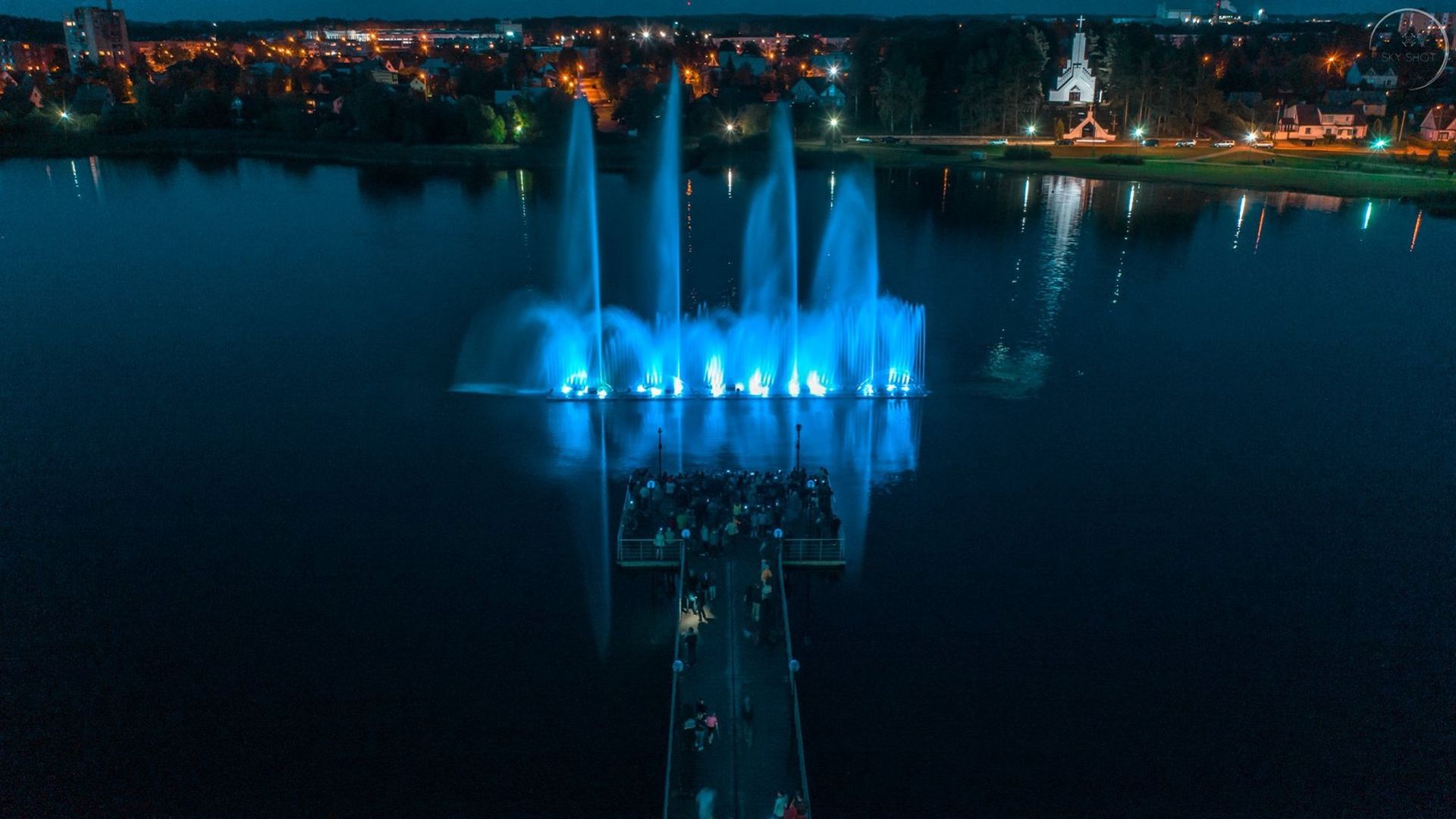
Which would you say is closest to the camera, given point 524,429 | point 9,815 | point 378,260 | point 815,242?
point 9,815

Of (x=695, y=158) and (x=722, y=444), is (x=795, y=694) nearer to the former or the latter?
(x=722, y=444)

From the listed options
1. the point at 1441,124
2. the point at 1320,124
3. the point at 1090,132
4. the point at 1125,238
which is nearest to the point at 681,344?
the point at 1125,238

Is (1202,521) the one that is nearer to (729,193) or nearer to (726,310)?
(726,310)

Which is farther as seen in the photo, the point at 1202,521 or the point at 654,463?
the point at 654,463

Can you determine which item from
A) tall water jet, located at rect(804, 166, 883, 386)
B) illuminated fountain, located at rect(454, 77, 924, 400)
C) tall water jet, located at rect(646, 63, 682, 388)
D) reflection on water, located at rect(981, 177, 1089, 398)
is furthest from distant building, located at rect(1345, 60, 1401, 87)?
tall water jet, located at rect(646, 63, 682, 388)

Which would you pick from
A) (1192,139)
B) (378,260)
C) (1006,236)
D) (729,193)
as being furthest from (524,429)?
(1192,139)

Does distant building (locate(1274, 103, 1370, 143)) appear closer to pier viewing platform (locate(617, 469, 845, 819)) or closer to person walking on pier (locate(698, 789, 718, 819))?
pier viewing platform (locate(617, 469, 845, 819))

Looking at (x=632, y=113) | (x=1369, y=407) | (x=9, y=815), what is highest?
(x=632, y=113)
